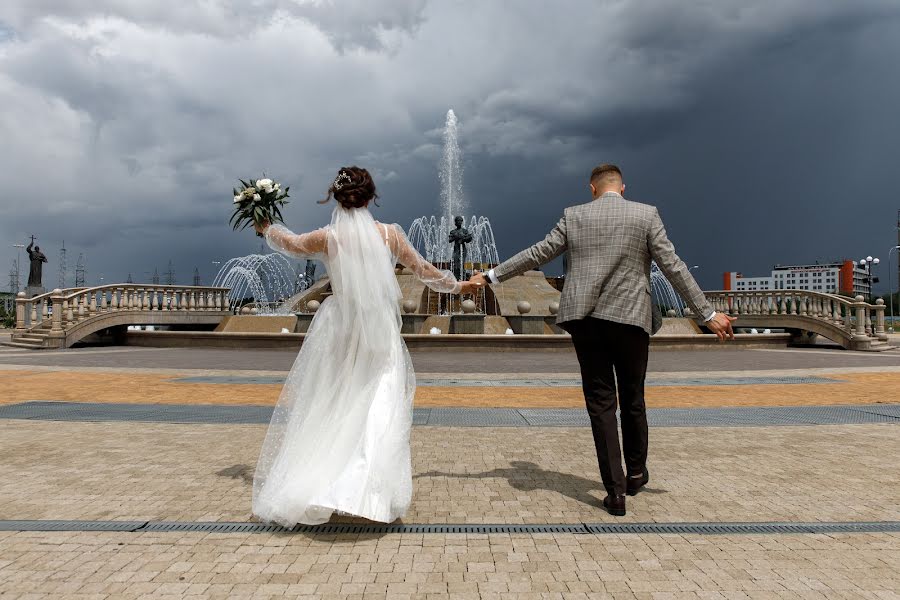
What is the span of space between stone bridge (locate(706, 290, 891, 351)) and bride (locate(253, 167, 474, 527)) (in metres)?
23.6

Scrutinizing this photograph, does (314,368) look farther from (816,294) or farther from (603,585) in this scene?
(816,294)

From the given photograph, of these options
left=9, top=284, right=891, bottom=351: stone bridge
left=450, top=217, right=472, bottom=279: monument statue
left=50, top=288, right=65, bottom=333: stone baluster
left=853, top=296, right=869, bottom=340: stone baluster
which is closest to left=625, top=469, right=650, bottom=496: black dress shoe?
left=450, top=217, right=472, bottom=279: monument statue

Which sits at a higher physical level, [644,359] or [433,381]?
[644,359]

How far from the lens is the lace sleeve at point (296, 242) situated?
415 centimetres

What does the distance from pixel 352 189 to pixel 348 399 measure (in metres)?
1.37

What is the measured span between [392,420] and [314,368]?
69 cm

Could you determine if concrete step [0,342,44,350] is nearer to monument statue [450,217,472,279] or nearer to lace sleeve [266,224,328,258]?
monument statue [450,217,472,279]

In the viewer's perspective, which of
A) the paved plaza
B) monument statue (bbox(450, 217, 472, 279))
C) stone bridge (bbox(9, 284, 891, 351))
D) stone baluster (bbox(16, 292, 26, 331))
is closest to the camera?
the paved plaza

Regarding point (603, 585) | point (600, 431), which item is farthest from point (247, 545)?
point (600, 431)

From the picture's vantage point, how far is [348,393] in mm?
3945

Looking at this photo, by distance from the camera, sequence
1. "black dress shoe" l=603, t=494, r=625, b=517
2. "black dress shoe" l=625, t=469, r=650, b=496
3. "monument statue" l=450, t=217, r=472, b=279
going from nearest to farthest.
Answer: "black dress shoe" l=603, t=494, r=625, b=517, "black dress shoe" l=625, t=469, r=650, b=496, "monument statue" l=450, t=217, r=472, b=279

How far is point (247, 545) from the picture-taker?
10.9 feet

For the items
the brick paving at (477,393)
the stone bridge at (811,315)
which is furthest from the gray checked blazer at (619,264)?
the stone bridge at (811,315)

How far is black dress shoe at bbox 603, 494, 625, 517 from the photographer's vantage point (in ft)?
12.7
